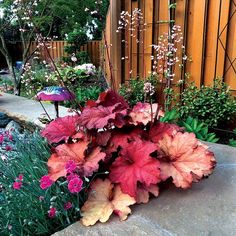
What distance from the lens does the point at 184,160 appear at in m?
1.38

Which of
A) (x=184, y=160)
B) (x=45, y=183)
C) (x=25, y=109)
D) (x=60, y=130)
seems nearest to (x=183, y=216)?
(x=184, y=160)

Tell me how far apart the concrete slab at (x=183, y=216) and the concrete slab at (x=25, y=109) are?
174 centimetres

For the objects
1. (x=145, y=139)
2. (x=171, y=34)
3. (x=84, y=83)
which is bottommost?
(x=84, y=83)

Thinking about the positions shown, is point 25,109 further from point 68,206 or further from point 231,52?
point 68,206

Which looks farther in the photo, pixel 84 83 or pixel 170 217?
pixel 84 83

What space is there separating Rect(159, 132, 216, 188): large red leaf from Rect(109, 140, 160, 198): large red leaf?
9 centimetres

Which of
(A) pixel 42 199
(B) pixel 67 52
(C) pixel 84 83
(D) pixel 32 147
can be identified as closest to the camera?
(A) pixel 42 199

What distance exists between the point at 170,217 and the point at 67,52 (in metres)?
10.3

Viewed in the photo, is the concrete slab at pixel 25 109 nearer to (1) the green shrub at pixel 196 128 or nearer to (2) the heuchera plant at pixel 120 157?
(1) the green shrub at pixel 196 128

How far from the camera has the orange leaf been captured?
124 centimetres

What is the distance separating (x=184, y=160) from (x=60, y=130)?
690mm

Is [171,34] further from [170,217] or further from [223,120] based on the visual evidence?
[170,217]

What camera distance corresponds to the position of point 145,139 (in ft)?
5.08

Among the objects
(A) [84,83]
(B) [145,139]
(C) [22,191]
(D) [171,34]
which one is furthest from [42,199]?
(A) [84,83]
